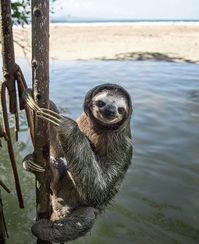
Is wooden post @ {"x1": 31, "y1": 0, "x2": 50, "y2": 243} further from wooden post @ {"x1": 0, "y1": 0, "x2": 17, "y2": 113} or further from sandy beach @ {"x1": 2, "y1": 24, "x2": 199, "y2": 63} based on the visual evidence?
sandy beach @ {"x1": 2, "y1": 24, "x2": 199, "y2": 63}

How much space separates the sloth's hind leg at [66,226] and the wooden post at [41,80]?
0.96ft

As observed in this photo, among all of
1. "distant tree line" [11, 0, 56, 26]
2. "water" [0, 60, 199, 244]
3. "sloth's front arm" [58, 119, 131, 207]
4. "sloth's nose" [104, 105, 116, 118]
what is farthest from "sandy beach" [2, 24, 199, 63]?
"sloth's nose" [104, 105, 116, 118]

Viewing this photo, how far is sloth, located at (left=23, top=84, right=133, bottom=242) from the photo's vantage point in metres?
4.06

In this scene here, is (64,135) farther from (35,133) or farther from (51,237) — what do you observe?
(51,237)

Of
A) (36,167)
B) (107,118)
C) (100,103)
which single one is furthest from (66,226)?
(100,103)

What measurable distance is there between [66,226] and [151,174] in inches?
200

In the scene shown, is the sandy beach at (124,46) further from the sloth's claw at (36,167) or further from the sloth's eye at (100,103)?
the sloth's claw at (36,167)

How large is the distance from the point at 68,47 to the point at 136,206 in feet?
69.1

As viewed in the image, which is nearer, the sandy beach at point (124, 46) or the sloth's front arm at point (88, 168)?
the sloth's front arm at point (88, 168)

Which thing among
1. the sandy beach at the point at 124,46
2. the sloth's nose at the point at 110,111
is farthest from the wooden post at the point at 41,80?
the sandy beach at the point at 124,46

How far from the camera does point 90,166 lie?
4117 millimetres

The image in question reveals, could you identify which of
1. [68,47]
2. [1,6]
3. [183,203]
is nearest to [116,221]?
[183,203]

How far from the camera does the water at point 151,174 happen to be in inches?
278

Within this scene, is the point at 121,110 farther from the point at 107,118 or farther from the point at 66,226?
the point at 66,226
